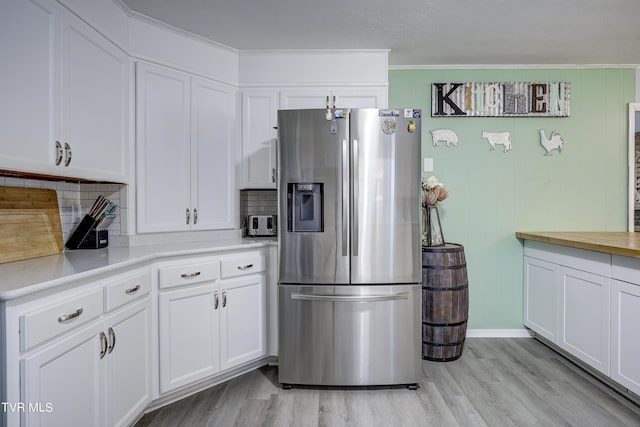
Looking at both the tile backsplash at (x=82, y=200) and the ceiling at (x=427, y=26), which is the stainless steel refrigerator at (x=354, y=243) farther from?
the tile backsplash at (x=82, y=200)

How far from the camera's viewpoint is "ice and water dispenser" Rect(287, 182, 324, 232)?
2.43m

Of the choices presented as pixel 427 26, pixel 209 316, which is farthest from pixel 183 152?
pixel 427 26

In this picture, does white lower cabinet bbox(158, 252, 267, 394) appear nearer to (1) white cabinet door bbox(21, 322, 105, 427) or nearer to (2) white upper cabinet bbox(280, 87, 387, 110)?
(1) white cabinet door bbox(21, 322, 105, 427)

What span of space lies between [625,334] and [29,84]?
3165 mm

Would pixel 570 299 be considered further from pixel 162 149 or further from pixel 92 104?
pixel 92 104

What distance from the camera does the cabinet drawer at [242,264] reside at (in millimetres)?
2453

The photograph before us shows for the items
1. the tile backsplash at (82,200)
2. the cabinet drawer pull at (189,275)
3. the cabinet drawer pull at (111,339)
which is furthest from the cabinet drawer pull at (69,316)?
the tile backsplash at (82,200)

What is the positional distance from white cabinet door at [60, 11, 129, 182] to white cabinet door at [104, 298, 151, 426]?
750mm

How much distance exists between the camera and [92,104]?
6.90ft

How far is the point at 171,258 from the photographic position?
2.20m

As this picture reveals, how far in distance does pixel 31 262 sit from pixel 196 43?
1750mm

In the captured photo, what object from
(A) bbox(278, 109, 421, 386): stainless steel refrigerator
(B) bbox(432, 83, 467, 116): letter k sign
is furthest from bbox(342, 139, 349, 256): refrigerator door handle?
(B) bbox(432, 83, 467, 116): letter k sign

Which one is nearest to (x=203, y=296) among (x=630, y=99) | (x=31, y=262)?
(x=31, y=262)

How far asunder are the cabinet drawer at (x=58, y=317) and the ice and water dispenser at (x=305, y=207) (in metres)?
1.12
